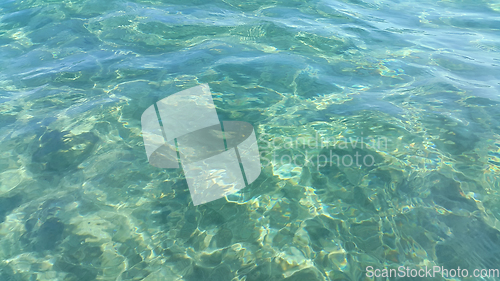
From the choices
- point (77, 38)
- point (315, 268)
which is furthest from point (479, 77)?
point (77, 38)

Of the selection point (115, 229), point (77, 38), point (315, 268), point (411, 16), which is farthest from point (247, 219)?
point (411, 16)

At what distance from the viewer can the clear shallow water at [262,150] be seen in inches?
102

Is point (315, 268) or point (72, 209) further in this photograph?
point (72, 209)

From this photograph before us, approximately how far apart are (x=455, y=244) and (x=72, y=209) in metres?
3.24

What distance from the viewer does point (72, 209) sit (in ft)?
9.73

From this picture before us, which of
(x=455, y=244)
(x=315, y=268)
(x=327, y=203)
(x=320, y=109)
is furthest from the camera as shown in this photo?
(x=320, y=109)

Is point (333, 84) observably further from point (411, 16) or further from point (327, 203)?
point (411, 16)

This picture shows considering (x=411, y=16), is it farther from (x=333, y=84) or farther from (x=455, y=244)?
(x=455, y=244)

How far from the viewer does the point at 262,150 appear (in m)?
3.55

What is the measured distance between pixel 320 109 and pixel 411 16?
5635mm

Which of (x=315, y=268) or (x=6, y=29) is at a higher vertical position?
(x=6, y=29)

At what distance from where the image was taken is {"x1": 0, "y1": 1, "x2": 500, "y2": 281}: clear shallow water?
2582 millimetres

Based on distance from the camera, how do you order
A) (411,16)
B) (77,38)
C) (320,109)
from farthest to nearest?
(411,16), (77,38), (320,109)

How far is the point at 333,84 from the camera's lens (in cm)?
482
